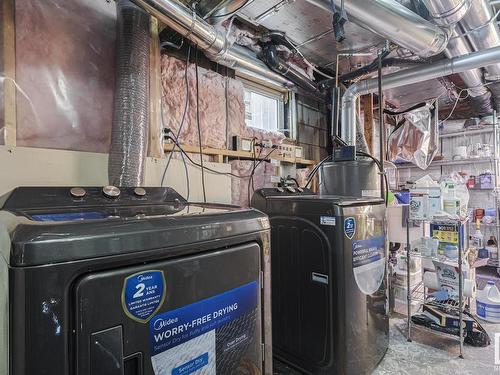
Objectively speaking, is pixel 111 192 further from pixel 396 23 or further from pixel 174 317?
pixel 396 23

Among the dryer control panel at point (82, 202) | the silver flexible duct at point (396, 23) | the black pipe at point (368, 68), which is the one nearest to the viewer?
the dryer control panel at point (82, 202)

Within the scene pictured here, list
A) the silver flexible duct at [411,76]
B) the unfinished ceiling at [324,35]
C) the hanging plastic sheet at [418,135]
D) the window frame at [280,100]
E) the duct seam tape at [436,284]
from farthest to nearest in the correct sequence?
the hanging plastic sheet at [418,135]
the window frame at [280,100]
the duct seam tape at [436,284]
the silver flexible duct at [411,76]
the unfinished ceiling at [324,35]

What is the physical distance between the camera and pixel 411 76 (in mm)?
2812

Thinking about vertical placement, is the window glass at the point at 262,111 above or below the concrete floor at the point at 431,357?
above

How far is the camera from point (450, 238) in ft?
8.37

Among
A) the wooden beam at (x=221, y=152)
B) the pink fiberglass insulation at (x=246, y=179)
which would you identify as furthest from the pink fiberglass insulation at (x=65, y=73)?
the pink fiberglass insulation at (x=246, y=179)

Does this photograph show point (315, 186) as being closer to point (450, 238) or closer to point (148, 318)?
point (450, 238)

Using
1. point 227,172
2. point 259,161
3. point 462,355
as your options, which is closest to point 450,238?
point 462,355

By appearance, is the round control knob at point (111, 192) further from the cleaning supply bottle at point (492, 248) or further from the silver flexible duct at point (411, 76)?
the cleaning supply bottle at point (492, 248)

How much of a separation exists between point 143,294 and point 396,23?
216 centimetres

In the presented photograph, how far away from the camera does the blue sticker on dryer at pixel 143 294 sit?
783mm

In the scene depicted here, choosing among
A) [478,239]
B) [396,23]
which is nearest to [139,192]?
[396,23]

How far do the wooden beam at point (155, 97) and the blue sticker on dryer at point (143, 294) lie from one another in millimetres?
1249

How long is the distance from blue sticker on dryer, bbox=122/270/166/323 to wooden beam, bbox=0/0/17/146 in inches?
45.3
